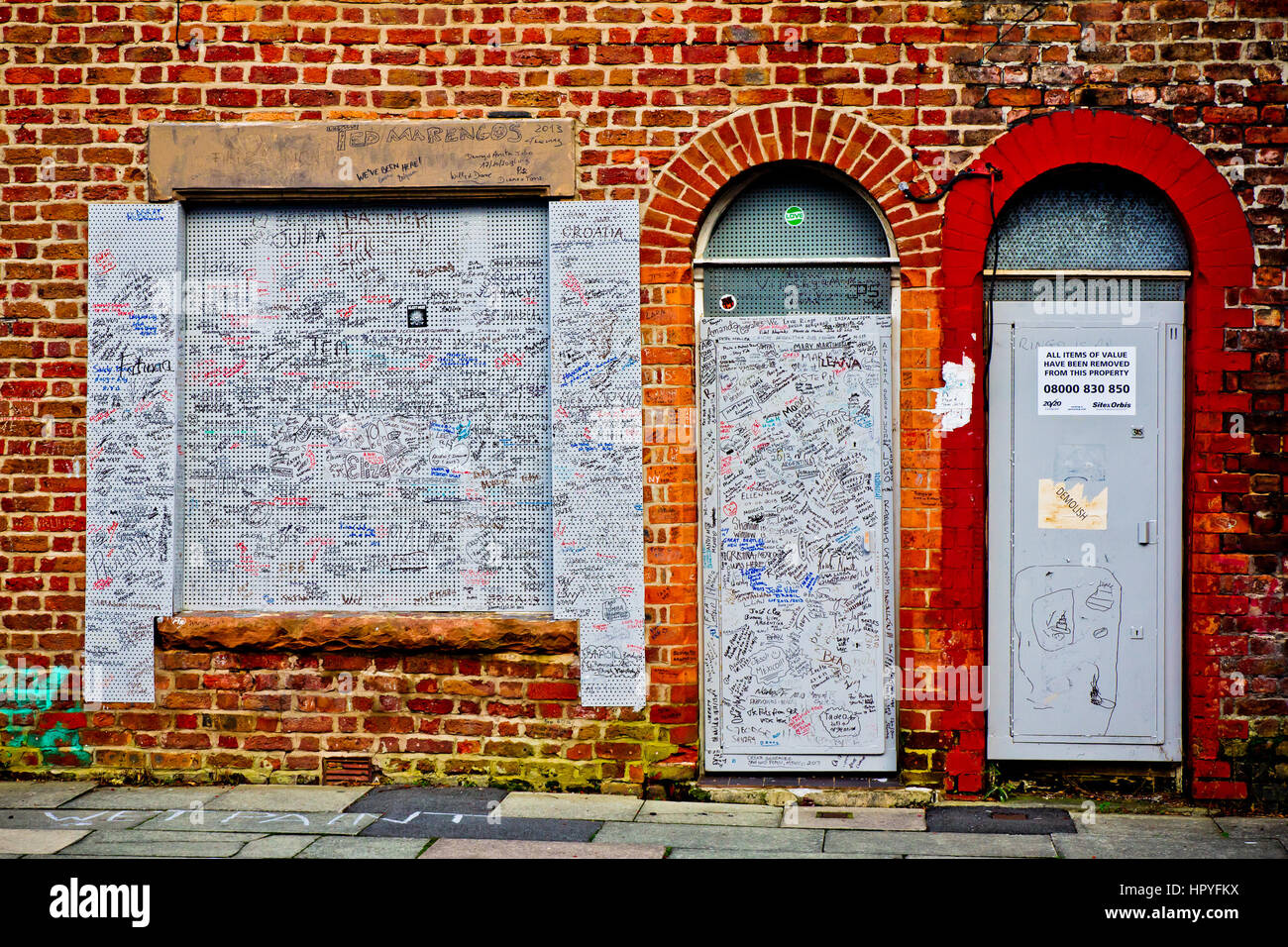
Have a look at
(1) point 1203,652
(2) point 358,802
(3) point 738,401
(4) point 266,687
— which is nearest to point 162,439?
(4) point 266,687

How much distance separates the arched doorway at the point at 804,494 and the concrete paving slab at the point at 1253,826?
1644mm

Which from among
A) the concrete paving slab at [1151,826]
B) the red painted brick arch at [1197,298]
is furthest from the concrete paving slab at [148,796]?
the concrete paving slab at [1151,826]

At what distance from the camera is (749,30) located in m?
6.07

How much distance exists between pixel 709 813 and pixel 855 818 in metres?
0.74

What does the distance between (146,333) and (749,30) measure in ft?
11.9

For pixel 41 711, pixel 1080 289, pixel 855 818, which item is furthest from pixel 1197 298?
pixel 41 711

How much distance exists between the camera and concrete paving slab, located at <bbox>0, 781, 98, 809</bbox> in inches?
232

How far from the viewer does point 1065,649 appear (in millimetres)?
6160

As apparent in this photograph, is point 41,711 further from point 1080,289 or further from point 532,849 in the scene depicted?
point 1080,289

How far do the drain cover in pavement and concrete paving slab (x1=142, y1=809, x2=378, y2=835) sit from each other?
9.29 feet

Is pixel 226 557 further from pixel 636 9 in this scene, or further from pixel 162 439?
pixel 636 9

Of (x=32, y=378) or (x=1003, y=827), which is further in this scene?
(x=32, y=378)

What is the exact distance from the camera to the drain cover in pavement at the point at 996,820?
223 inches

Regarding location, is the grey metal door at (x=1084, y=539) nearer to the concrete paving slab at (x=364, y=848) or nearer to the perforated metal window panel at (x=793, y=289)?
the perforated metal window panel at (x=793, y=289)
